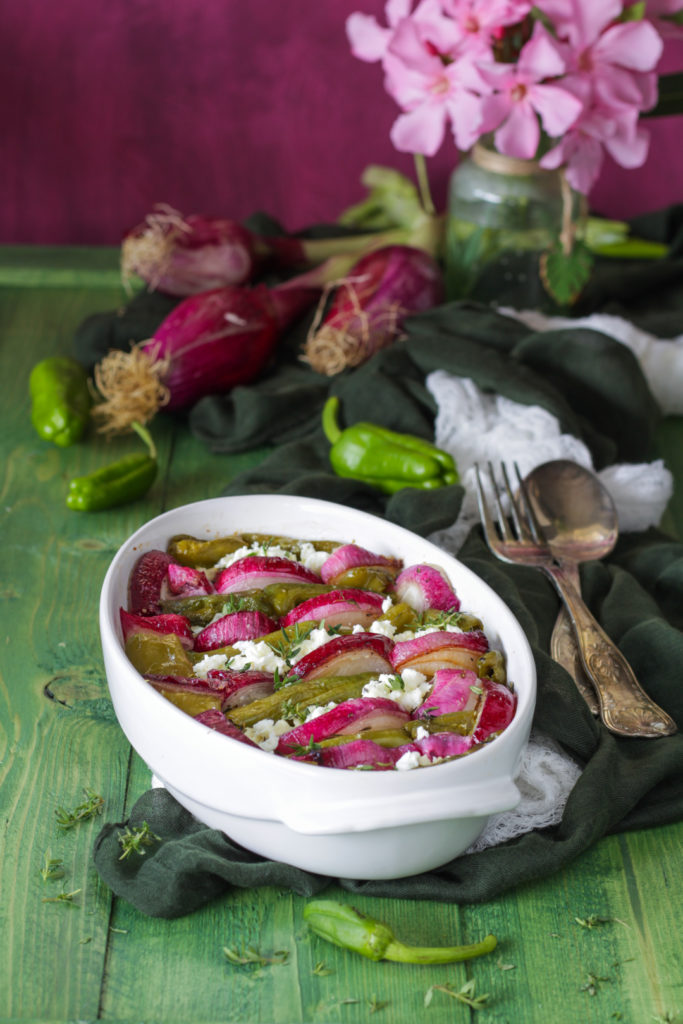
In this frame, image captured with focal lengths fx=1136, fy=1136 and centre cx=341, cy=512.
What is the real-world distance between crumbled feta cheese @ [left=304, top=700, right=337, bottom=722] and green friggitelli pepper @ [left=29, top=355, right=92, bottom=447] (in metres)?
0.90

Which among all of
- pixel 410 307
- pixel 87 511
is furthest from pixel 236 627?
pixel 410 307

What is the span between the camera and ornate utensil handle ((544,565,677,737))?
1.24 metres

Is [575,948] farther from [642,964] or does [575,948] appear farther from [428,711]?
[428,711]

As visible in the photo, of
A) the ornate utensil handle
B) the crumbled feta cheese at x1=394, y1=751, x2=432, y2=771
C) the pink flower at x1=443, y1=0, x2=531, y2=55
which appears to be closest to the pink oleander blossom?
the pink flower at x1=443, y1=0, x2=531, y2=55

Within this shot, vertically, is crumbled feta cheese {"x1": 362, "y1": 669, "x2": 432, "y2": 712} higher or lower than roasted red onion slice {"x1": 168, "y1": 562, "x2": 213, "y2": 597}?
higher

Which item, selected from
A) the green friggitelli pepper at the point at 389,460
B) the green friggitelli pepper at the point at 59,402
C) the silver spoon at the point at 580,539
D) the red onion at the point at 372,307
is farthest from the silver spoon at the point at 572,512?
the green friggitelli pepper at the point at 59,402

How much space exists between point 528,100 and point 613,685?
934 millimetres

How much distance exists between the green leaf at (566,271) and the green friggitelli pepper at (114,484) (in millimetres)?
727

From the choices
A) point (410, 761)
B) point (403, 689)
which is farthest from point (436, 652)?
point (410, 761)

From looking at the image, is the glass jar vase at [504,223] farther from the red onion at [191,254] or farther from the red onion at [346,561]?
the red onion at [346,561]

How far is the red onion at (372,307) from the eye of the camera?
6.32 ft

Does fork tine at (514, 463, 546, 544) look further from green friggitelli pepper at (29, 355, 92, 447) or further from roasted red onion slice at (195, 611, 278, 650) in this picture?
green friggitelli pepper at (29, 355, 92, 447)

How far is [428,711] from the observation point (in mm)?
1052

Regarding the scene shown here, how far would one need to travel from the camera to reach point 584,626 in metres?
1.37
